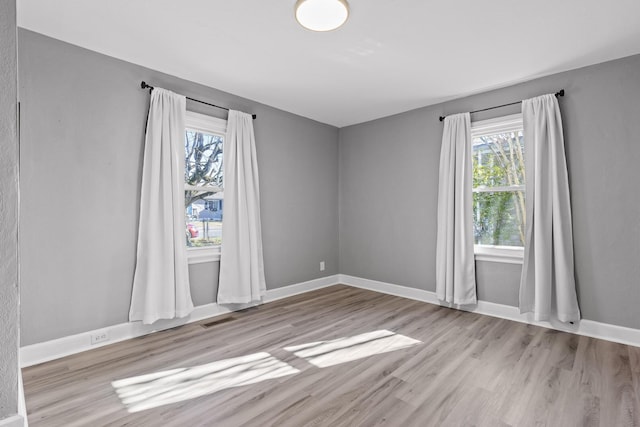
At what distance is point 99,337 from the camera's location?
267cm

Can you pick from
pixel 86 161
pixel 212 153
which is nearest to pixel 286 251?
pixel 212 153

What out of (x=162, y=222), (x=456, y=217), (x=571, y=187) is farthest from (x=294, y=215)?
(x=571, y=187)

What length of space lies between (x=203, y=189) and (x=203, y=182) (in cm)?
10

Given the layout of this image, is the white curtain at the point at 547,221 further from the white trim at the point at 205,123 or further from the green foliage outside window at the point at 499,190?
the white trim at the point at 205,123

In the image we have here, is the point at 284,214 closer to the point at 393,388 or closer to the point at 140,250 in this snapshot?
the point at 140,250

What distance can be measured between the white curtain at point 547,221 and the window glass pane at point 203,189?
11.0ft

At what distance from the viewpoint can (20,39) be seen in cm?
234

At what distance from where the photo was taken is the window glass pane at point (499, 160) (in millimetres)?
3463

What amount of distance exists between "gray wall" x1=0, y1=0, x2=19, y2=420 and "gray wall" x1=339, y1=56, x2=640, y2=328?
12.7 feet

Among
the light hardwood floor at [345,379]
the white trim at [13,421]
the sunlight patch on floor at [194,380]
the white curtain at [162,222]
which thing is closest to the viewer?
the white trim at [13,421]

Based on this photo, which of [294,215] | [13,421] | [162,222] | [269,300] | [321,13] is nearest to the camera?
[13,421]

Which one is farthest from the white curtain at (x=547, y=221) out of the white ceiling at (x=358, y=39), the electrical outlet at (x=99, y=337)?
the electrical outlet at (x=99, y=337)

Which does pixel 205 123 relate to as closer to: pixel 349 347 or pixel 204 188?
pixel 204 188

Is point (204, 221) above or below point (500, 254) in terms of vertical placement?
above
